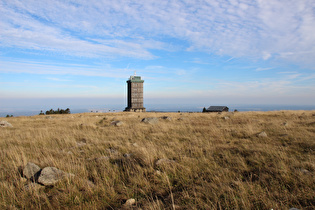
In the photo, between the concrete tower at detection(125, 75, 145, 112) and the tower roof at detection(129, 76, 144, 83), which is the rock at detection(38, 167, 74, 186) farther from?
the tower roof at detection(129, 76, 144, 83)

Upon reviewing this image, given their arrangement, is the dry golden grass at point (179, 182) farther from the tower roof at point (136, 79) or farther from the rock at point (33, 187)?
the tower roof at point (136, 79)

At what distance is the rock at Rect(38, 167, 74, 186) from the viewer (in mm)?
3918

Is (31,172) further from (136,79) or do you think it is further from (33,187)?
(136,79)

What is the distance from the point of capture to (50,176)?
407 cm

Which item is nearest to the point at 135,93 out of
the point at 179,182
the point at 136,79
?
the point at 136,79

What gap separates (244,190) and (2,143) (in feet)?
30.2

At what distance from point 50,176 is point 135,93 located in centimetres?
3350

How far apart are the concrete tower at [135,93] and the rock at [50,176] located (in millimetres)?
32663

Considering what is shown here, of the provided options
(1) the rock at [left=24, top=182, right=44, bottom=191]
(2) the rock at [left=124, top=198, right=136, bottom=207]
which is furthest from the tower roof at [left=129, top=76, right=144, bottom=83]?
(2) the rock at [left=124, top=198, right=136, bottom=207]

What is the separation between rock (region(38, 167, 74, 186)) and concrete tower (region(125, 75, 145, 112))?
3266 cm

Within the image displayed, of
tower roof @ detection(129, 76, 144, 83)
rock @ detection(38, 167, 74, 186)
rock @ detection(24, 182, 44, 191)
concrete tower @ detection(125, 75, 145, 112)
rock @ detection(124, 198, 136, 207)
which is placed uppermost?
tower roof @ detection(129, 76, 144, 83)

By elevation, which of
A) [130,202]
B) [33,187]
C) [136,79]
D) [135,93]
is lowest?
[130,202]

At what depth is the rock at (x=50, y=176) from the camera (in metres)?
3.92

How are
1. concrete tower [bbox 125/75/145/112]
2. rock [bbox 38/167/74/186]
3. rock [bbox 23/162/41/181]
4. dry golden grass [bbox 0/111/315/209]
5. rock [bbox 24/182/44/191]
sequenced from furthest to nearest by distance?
concrete tower [bbox 125/75/145/112], rock [bbox 23/162/41/181], rock [bbox 38/167/74/186], rock [bbox 24/182/44/191], dry golden grass [bbox 0/111/315/209]
